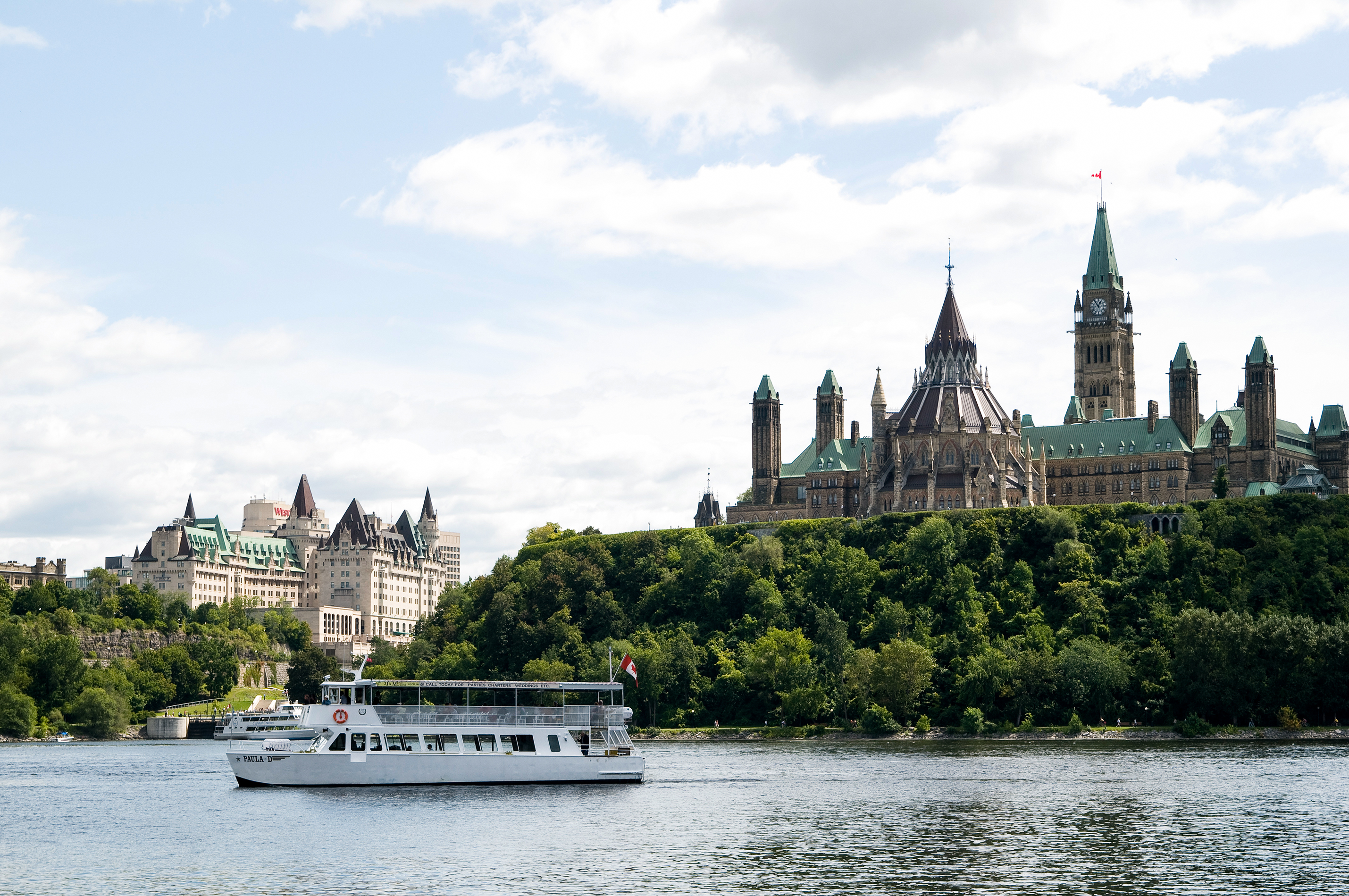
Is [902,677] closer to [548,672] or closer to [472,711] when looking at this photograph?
[548,672]

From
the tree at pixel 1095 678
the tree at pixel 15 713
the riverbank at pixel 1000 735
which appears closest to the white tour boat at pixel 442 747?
the riverbank at pixel 1000 735

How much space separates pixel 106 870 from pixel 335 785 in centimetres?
3401

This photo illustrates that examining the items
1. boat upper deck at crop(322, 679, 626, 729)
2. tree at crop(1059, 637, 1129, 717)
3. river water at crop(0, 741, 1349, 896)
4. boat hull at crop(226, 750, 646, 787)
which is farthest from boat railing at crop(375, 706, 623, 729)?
tree at crop(1059, 637, 1129, 717)

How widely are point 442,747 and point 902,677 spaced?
7029 cm

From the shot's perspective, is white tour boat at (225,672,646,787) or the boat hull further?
white tour boat at (225,672,646,787)

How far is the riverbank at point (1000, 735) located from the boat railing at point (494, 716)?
60.8 meters

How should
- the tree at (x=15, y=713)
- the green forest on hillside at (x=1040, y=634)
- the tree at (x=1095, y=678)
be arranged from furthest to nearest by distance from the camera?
the tree at (x=15, y=713) → the tree at (x=1095, y=678) → the green forest on hillside at (x=1040, y=634)

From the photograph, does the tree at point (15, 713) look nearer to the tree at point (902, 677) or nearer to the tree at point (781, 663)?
the tree at point (781, 663)

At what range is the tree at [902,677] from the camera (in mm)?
165250

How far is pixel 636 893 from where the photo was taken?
205 ft

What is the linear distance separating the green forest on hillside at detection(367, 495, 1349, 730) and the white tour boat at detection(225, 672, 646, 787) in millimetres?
62302

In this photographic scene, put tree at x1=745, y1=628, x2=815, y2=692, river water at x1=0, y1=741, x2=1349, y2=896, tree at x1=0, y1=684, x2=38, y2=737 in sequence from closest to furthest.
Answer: river water at x1=0, y1=741, x2=1349, y2=896 < tree at x1=745, y1=628, x2=815, y2=692 < tree at x1=0, y1=684, x2=38, y2=737

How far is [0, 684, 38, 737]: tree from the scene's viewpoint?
192 metres

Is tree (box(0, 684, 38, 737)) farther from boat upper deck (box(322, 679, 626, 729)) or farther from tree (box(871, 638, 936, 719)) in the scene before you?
tree (box(871, 638, 936, 719))
